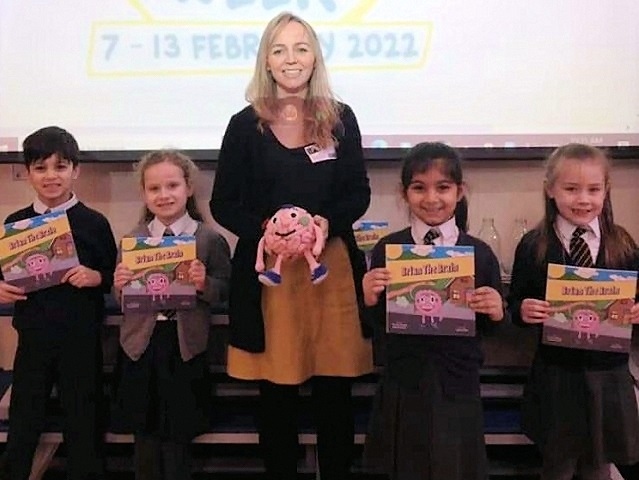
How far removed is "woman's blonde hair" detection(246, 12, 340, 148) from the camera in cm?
189

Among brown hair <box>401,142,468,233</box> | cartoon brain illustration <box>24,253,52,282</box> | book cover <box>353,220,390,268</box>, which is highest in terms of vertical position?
brown hair <box>401,142,468,233</box>

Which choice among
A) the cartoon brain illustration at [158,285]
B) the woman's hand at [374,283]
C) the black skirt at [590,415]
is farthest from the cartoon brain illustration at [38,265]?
the black skirt at [590,415]

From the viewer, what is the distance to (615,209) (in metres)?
2.53

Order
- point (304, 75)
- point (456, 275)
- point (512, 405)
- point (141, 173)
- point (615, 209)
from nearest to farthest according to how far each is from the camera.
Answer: point (456, 275), point (304, 75), point (141, 173), point (512, 405), point (615, 209)

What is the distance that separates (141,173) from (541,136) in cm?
124

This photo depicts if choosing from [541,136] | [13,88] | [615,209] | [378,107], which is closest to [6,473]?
[13,88]

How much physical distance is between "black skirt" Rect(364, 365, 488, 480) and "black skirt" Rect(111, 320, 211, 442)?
54cm

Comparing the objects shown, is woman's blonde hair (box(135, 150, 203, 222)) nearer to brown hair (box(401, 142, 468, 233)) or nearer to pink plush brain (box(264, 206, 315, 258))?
pink plush brain (box(264, 206, 315, 258))

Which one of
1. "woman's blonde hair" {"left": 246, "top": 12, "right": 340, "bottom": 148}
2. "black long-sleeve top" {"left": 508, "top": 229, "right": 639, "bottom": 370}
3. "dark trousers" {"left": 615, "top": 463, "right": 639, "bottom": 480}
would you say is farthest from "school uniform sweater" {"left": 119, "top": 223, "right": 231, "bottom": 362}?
"dark trousers" {"left": 615, "top": 463, "right": 639, "bottom": 480}

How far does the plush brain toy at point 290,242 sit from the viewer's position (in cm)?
177

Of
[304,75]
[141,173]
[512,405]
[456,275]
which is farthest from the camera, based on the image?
[512,405]

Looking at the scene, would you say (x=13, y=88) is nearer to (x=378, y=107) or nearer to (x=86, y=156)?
(x=86, y=156)

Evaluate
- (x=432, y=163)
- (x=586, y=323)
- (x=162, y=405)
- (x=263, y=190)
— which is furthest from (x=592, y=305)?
(x=162, y=405)

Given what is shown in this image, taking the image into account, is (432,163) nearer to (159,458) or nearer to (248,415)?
(248,415)
